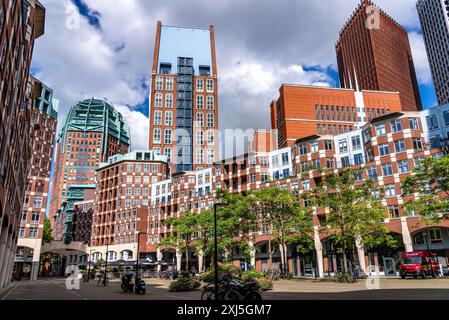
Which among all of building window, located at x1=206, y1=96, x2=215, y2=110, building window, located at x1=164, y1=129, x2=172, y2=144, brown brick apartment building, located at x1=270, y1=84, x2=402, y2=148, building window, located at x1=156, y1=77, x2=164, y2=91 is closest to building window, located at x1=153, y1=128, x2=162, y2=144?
building window, located at x1=164, y1=129, x2=172, y2=144

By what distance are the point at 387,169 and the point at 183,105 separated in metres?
74.0

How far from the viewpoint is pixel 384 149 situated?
2025 inches

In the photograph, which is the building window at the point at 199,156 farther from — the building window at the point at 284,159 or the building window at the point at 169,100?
the building window at the point at 284,159

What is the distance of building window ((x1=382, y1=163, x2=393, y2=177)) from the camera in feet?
165

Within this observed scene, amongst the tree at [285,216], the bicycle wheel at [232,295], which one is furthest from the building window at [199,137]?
the bicycle wheel at [232,295]

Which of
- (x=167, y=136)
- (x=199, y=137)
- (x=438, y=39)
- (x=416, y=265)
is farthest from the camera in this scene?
(x=438, y=39)

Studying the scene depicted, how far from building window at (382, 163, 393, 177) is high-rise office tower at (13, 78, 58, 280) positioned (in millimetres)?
47437

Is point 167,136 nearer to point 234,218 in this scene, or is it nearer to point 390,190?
point 234,218

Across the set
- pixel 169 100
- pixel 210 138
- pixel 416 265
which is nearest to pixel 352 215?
pixel 416 265

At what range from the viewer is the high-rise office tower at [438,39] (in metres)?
134

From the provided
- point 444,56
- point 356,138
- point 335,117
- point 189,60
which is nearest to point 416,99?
point 444,56

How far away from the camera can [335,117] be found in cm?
9725
